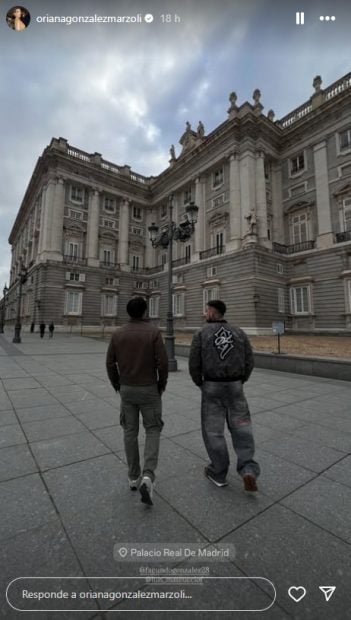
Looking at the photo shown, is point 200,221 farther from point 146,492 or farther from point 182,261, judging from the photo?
point 146,492

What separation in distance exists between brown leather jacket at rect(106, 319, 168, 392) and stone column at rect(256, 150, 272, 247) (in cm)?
2389

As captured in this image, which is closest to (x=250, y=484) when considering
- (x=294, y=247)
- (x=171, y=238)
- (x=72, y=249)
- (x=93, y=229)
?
(x=171, y=238)

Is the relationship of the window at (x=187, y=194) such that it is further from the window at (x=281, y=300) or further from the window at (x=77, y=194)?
the window at (x=281, y=300)

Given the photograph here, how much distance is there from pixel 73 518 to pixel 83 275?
3199 cm

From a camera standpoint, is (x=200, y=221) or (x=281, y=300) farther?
(x=200, y=221)

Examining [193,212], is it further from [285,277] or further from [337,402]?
[285,277]

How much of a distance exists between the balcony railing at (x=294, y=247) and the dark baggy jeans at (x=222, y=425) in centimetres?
2508

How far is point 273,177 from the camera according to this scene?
28.8 metres

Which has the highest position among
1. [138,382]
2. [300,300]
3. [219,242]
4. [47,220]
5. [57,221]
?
[57,221]

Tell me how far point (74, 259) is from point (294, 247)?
24.6m

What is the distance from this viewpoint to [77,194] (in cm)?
3388

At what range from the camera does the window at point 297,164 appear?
1055 inches

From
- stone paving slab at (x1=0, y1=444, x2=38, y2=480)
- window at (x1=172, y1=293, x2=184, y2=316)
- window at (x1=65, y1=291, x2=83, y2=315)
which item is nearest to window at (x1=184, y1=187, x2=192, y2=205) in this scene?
window at (x1=172, y1=293, x2=184, y2=316)

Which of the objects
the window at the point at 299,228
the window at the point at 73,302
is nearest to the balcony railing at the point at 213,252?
the window at the point at 299,228
